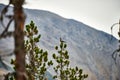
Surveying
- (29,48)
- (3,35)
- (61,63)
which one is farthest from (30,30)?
(3,35)

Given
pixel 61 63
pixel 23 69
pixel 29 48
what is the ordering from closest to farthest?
pixel 23 69
pixel 29 48
pixel 61 63

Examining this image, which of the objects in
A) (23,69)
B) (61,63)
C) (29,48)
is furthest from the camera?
(61,63)

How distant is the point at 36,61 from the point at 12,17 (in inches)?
987


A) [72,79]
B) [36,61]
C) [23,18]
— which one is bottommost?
[72,79]

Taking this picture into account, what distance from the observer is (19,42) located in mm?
8352

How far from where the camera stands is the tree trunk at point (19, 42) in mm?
8223

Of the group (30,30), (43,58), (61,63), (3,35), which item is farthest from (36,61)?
(3,35)

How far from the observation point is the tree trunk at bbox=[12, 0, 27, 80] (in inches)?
324

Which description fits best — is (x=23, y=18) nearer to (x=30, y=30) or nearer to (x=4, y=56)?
(x=4, y=56)

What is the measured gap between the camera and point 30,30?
34.9m

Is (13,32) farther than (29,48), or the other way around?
(29,48)

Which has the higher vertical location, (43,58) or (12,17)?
(12,17)

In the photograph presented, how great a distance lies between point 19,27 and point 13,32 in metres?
0.20

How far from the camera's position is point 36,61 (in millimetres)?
33688
